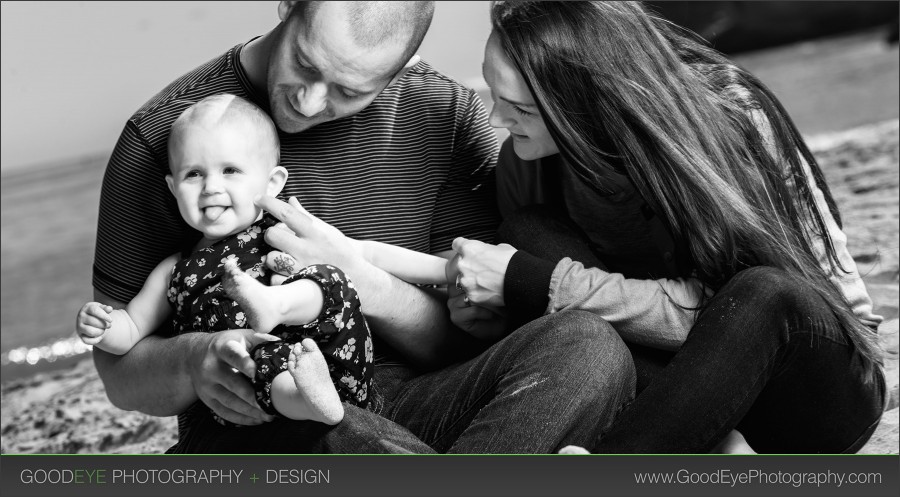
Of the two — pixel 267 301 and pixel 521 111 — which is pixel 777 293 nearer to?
pixel 521 111

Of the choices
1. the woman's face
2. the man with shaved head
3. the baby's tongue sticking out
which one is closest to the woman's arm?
the man with shaved head

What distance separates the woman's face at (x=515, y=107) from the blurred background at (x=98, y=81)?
0.41 feet

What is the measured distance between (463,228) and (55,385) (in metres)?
1.92

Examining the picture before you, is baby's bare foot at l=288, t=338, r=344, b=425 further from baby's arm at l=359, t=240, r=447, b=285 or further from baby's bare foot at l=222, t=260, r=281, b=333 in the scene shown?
baby's arm at l=359, t=240, r=447, b=285

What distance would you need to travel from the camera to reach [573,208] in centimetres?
179

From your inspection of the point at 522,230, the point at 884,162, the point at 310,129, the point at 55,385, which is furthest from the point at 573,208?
the point at 884,162

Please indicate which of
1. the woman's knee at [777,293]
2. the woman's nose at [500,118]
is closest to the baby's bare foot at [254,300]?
the woman's nose at [500,118]

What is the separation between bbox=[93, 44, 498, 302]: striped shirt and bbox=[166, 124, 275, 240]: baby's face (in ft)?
0.39

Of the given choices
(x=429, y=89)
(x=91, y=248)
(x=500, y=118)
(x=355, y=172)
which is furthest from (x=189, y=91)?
(x=91, y=248)

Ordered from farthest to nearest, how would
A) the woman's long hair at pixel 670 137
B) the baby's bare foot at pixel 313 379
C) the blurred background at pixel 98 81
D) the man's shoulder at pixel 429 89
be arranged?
the blurred background at pixel 98 81
the man's shoulder at pixel 429 89
the woman's long hair at pixel 670 137
the baby's bare foot at pixel 313 379

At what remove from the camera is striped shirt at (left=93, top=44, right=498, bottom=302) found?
1.67 meters

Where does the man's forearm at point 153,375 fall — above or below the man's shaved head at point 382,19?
below

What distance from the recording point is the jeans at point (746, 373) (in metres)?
1.40

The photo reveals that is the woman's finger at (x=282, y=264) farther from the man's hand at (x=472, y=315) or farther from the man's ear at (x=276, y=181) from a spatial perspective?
the man's hand at (x=472, y=315)
